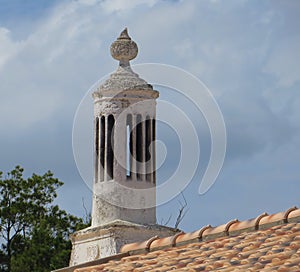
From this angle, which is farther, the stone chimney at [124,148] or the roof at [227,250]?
the stone chimney at [124,148]

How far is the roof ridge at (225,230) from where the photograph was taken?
14781 mm

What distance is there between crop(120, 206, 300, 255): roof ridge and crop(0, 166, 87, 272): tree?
1868 centimetres

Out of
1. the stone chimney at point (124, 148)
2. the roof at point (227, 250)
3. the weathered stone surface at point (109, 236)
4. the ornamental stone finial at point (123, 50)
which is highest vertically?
the ornamental stone finial at point (123, 50)

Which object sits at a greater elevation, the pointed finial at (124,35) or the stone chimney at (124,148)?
the pointed finial at (124,35)

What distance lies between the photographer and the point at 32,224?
37031 mm

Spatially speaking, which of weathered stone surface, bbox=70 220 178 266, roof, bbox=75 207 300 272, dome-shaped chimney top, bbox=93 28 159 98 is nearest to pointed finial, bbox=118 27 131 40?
dome-shaped chimney top, bbox=93 28 159 98

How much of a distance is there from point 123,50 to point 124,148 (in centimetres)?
168

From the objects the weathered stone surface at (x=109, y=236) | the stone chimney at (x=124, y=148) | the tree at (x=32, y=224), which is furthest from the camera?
the tree at (x=32, y=224)

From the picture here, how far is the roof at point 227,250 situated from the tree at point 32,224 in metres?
18.8

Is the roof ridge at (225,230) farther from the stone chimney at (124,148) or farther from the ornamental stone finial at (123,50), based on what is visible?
the ornamental stone finial at (123,50)

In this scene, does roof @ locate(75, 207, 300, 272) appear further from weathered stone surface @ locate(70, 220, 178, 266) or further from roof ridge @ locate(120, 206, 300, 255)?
weathered stone surface @ locate(70, 220, 178, 266)

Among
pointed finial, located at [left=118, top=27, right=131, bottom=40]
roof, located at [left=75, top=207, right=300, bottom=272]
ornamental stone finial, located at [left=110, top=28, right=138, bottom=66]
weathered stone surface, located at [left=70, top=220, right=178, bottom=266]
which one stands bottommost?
roof, located at [left=75, top=207, right=300, bottom=272]

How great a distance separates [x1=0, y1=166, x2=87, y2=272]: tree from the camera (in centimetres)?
3506

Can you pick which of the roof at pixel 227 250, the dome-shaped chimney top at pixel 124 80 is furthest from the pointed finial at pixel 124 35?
the roof at pixel 227 250
